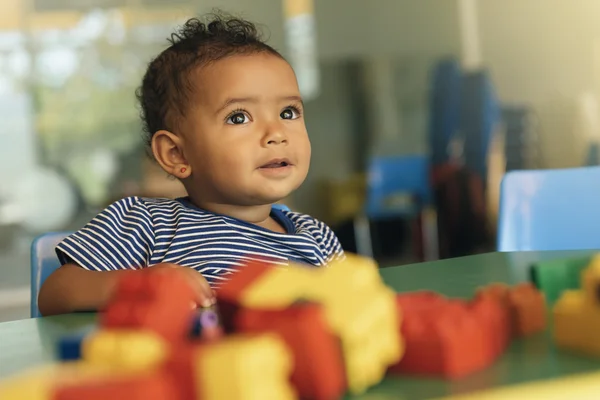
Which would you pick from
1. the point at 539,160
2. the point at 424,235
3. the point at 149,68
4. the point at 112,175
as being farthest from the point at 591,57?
the point at 149,68

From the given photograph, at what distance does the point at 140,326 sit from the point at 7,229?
3.64 metres

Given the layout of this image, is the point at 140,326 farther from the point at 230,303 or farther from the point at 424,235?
the point at 424,235

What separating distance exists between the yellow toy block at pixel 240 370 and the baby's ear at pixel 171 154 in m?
0.84

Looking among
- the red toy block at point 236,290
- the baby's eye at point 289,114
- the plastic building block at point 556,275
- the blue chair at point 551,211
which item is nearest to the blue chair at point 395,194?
the blue chair at point 551,211

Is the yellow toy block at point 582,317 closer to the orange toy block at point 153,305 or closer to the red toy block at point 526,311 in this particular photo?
the red toy block at point 526,311

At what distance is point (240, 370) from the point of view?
0.34 m

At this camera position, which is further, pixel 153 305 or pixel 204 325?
pixel 204 325

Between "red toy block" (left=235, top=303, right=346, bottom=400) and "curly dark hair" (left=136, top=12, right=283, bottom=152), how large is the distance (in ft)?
2.65

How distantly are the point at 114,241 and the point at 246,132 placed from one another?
211 mm

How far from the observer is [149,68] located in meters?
1.29

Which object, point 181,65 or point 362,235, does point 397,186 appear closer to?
point 362,235

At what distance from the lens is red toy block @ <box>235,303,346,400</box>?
0.39 metres

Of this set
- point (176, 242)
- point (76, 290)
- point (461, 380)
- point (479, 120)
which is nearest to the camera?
point (461, 380)

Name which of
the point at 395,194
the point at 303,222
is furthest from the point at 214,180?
the point at 395,194
